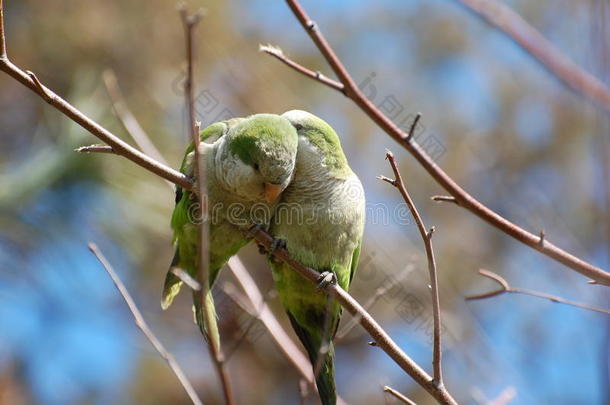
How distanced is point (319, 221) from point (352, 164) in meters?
4.79

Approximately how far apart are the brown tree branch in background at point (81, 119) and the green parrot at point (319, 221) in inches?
34.1

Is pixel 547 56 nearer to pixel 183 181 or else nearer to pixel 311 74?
pixel 311 74

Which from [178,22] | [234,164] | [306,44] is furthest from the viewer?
[306,44]

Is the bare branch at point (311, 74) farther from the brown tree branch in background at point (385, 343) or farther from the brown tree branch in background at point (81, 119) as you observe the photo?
the brown tree branch in background at point (385, 343)

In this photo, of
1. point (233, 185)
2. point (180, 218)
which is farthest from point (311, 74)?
point (180, 218)

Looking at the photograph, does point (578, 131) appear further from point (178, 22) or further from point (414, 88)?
point (178, 22)

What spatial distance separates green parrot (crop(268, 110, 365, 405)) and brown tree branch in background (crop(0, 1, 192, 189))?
867mm

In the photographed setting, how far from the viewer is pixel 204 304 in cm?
149

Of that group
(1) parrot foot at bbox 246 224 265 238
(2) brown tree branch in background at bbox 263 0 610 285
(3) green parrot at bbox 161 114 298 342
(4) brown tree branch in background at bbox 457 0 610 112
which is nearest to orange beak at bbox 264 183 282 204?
(3) green parrot at bbox 161 114 298 342

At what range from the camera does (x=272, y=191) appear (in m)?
3.28

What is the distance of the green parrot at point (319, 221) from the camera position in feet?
11.3

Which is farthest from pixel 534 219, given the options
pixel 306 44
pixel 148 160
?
pixel 306 44

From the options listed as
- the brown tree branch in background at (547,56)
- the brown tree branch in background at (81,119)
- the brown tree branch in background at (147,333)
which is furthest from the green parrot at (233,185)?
the brown tree branch in background at (547,56)

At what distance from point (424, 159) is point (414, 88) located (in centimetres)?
830
